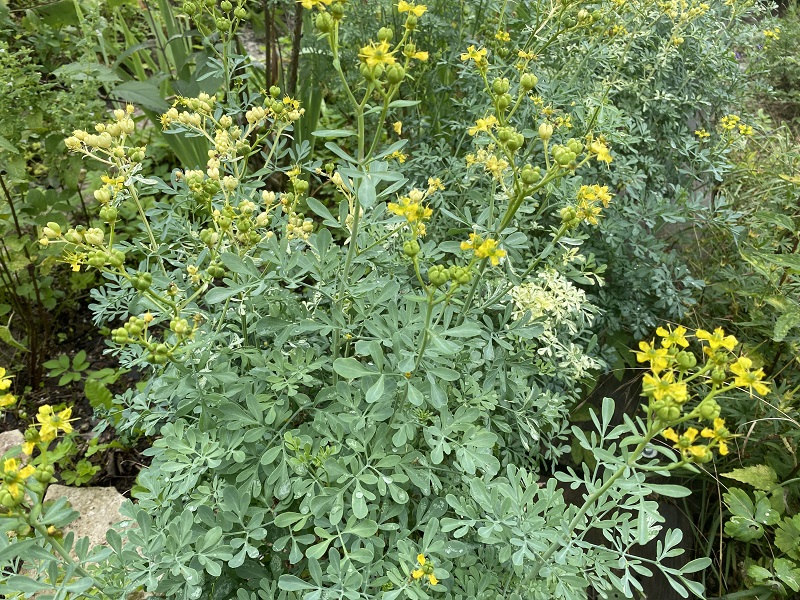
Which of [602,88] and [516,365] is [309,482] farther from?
[602,88]

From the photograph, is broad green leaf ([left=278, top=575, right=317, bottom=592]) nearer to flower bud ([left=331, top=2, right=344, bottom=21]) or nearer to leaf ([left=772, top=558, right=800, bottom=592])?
flower bud ([left=331, top=2, right=344, bottom=21])

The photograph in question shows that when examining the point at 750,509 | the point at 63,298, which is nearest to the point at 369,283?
the point at 750,509

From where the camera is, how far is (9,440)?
2232 mm

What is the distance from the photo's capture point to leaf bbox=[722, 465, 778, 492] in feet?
6.59

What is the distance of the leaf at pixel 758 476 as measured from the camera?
2010 mm

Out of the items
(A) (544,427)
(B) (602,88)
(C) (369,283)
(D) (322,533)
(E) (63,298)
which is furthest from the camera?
(E) (63,298)

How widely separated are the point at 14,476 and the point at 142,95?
7.14 feet

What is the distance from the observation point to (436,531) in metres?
1.24

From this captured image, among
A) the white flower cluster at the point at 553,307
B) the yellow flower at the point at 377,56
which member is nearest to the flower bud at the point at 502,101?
the yellow flower at the point at 377,56

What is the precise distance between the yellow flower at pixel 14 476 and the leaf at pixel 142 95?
2.02 meters

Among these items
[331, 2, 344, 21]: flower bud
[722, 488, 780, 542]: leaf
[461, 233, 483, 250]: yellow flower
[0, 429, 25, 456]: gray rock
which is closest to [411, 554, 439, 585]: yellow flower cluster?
[461, 233, 483, 250]: yellow flower

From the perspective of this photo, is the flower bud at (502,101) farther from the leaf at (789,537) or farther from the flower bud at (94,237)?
the leaf at (789,537)

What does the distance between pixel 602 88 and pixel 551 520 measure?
5.47 ft

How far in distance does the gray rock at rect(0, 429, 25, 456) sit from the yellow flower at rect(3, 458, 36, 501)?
59.6 inches
